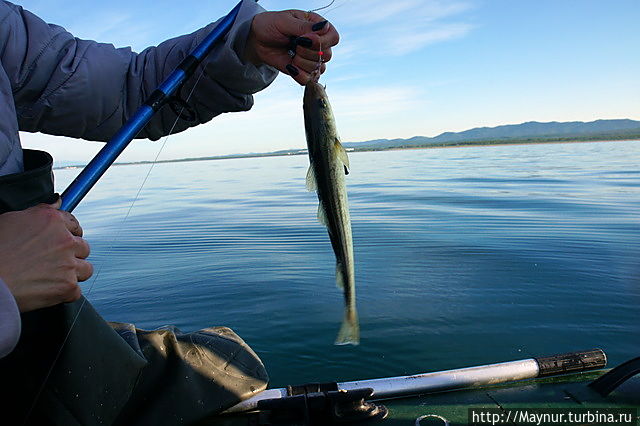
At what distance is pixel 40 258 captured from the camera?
1.51 m

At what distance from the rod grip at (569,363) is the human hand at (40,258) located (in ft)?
8.67

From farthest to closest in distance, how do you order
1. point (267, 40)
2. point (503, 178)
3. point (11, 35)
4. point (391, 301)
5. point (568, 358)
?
point (503, 178), point (391, 301), point (568, 358), point (267, 40), point (11, 35)

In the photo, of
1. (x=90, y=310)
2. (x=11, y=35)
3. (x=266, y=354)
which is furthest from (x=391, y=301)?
(x=11, y=35)

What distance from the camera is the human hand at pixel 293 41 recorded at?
7.20 feet

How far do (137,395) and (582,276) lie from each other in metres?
6.26

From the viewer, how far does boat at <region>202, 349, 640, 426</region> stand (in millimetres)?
2404

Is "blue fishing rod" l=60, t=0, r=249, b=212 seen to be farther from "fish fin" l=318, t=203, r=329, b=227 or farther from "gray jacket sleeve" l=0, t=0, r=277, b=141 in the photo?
"fish fin" l=318, t=203, r=329, b=227

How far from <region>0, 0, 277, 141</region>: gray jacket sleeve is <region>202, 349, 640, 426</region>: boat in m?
1.83

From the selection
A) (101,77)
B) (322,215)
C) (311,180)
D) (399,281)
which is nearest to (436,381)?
(322,215)

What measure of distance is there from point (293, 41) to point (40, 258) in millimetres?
1523

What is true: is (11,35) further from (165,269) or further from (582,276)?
(582,276)

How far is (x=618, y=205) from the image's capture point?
12258mm

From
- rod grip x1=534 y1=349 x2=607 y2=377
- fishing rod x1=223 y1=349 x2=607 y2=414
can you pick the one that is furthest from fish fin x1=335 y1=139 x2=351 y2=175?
rod grip x1=534 y1=349 x2=607 y2=377

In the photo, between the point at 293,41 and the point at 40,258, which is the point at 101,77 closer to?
the point at 293,41
